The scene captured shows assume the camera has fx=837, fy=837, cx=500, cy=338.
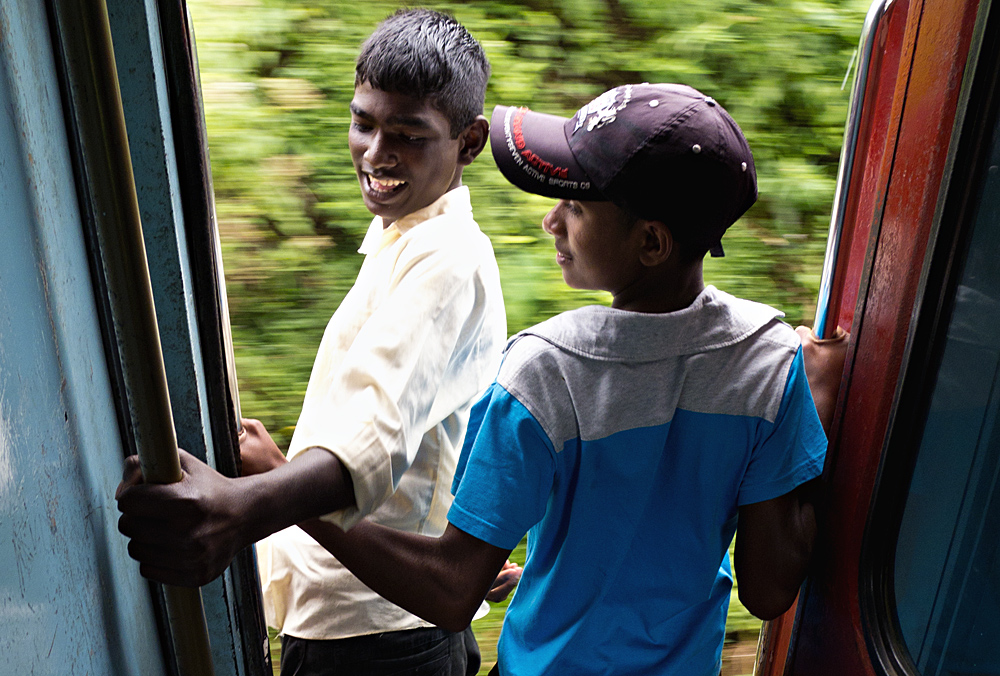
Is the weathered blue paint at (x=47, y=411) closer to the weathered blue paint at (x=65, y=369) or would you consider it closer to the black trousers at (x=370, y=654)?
the weathered blue paint at (x=65, y=369)

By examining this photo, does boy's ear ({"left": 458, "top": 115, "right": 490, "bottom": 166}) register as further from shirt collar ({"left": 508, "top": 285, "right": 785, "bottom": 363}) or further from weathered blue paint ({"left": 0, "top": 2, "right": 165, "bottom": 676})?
weathered blue paint ({"left": 0, "top": 2, "right": 165, "bottom": 676})

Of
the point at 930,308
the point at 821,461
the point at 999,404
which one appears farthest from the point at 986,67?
the point at 821,461

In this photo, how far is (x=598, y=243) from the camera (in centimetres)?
127

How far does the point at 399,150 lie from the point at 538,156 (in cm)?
33

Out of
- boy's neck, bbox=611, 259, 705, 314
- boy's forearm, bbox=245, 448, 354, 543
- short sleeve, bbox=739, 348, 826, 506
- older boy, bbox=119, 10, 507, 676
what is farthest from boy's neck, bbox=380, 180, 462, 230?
short sleeve, bbox=739, 348, 826, 506

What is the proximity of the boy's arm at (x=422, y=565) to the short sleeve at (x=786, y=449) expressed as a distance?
0.42 m

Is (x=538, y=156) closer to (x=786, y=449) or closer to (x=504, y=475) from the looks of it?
(x=504, y=475)

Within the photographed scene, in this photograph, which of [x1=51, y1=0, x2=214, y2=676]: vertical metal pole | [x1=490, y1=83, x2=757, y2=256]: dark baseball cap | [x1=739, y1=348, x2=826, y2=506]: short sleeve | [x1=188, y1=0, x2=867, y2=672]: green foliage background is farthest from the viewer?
[x1=188, y1=0, x2=867, y2=672]: green foliage background

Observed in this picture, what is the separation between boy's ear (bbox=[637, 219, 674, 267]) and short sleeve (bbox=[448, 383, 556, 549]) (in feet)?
0.95

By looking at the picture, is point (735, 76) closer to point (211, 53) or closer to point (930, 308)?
point (211, 53)

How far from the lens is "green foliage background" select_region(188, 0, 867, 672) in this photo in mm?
2922

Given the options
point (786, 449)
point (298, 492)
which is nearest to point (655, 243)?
point (786, 449)

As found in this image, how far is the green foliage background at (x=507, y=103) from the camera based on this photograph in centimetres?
292

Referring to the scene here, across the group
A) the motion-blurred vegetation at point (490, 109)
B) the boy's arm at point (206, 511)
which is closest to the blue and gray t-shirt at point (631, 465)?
the boy's arm at point (206, 511)
